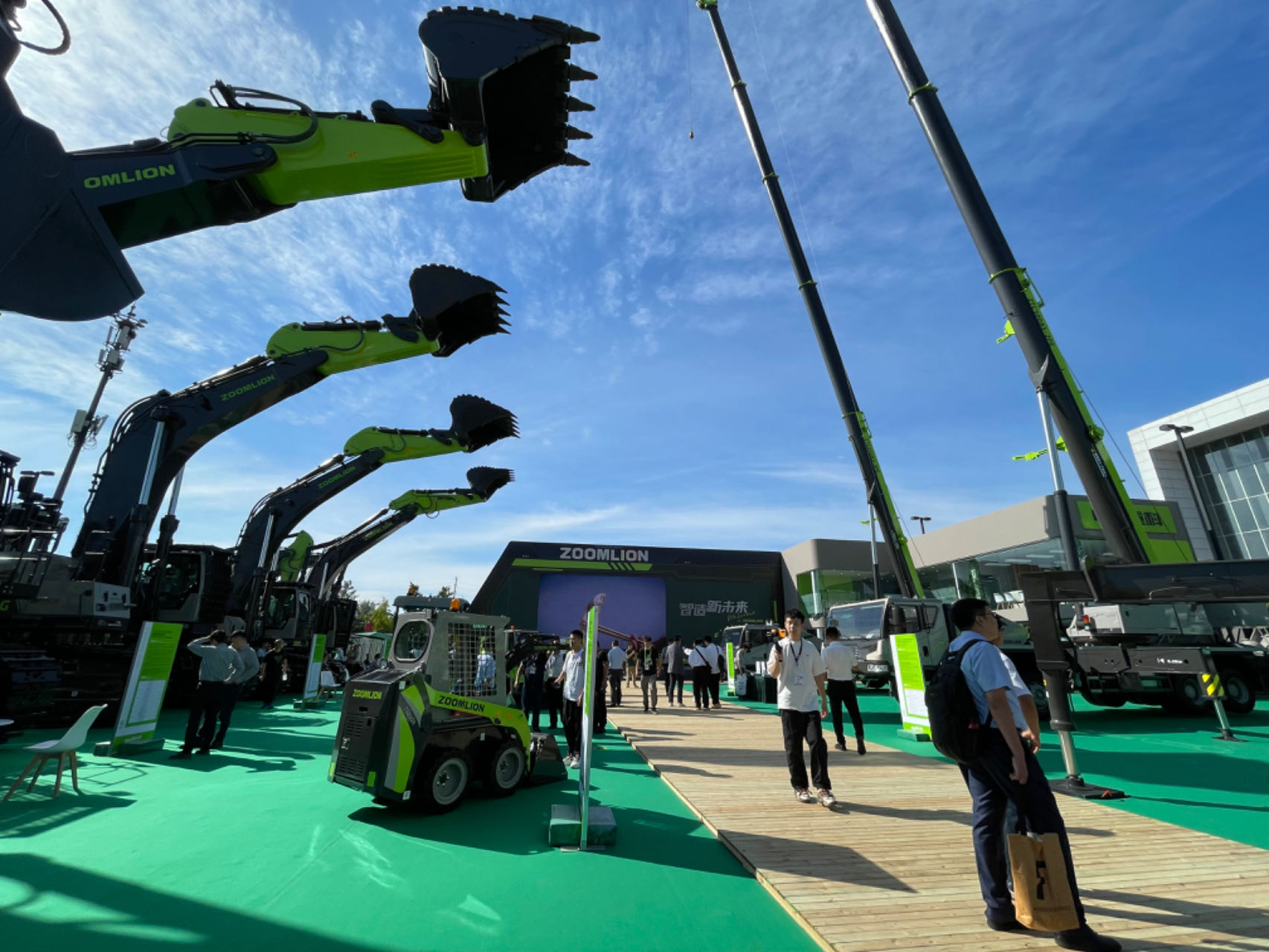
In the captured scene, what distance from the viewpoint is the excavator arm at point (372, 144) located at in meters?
5.58

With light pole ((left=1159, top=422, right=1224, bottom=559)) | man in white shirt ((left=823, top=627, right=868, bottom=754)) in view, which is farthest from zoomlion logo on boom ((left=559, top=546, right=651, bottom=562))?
man in white shirt ((left=823, top=627, right=868, bottom=754))

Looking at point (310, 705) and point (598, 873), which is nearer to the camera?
point (598, 873)

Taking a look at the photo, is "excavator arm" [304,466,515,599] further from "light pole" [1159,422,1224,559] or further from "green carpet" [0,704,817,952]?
"light pole" [1159,422,1224,559]

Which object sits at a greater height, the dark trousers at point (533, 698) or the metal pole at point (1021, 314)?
the metal pole at point (1021, 314)

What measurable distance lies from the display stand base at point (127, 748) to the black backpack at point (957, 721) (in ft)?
34.9

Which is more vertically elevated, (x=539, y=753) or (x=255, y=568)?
(x=255, y=568)

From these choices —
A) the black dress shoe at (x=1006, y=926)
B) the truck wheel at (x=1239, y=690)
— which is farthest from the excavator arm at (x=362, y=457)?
the truck wheel at (x=1239, y=690)

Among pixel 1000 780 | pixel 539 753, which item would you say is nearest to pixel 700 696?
pixel 539 753

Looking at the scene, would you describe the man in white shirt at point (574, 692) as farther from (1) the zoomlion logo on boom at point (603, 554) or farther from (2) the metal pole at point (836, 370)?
(1) the zoomlion logo on boom at point (603, 554)

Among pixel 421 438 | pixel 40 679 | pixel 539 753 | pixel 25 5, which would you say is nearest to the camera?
pixel 25 5

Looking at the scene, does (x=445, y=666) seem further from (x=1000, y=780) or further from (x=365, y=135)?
(x=365, y=135)

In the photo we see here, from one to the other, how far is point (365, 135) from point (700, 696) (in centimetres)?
1410

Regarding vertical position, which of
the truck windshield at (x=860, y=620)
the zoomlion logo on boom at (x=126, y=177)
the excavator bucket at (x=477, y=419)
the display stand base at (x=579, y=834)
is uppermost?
the excavator bucket at (x=477, y=419)

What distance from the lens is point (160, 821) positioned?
5434mm
